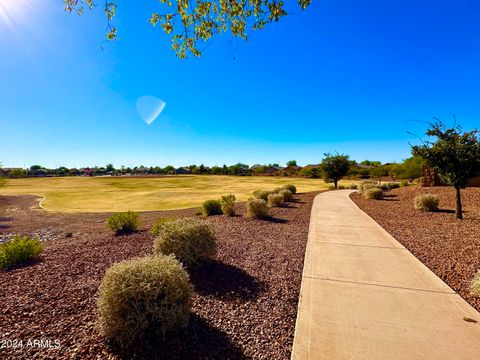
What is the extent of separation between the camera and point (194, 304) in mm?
4656

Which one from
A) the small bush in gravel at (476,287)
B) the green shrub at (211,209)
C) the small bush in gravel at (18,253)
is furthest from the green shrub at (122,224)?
the small bush in gravel at (476,287)

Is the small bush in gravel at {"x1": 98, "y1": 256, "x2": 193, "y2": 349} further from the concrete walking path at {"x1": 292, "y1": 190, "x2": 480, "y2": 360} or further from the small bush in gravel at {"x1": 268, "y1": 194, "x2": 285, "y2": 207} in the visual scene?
the small bush in gravel at {"x1": 268, "y1": 194, "x2": 285, "y2": 207}

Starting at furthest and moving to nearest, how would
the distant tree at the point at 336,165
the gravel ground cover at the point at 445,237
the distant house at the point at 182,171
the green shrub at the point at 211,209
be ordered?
1. the distant house at the point at 182,171
2. the distant tree at the point at 336,165
3. the green shrub at the point at 211,209
4. the gravel ground cover at the point at 445,237

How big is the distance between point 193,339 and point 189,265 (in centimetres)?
259

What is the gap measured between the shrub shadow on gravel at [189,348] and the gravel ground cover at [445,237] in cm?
433

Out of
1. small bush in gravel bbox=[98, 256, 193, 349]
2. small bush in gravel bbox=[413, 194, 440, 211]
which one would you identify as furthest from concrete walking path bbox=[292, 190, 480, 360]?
small bush in gravel bbox=[413, 194, 440, 211]

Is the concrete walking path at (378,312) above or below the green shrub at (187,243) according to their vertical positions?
below

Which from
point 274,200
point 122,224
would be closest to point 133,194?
point 274,200

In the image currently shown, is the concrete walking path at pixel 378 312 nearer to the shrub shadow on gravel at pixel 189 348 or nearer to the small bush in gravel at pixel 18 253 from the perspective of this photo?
the shrub shadow on gravel at pixel 189 348

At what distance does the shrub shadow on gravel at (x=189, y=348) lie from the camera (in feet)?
11.0

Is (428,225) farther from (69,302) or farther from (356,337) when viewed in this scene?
(69,302)

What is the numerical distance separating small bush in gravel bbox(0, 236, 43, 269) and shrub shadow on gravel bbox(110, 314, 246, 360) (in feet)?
17.7

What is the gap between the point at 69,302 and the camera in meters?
4.63

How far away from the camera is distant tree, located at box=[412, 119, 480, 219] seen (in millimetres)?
11852
